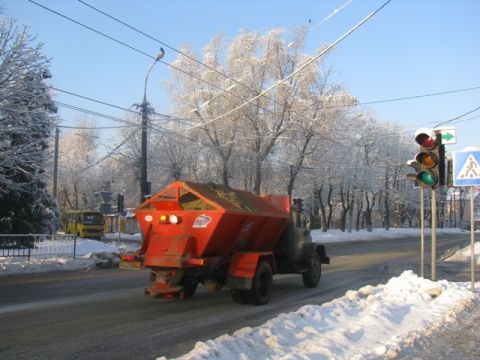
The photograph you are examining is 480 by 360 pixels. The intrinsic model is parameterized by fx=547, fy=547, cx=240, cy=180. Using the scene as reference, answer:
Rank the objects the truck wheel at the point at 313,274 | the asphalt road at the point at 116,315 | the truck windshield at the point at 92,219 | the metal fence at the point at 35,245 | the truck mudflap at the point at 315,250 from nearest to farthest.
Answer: the asphalt road at the point at 116,315
the truck mudflap at the point at 315,250
the truck wheel at the point at 313,274
the metal fence at the point at 35,245
the truck windshield at the point at 92,219

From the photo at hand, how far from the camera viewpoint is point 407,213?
82.2 metres

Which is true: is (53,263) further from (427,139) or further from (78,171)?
(78,171)

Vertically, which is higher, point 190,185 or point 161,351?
point 190,185

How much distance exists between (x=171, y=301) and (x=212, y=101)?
94.2 ft

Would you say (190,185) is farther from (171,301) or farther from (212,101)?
(212,101)

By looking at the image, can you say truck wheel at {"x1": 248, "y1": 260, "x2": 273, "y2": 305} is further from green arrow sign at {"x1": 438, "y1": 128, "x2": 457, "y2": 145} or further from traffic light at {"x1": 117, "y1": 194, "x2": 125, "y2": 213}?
traffic light at {"x1": 117, "y1": 194, "x2": 125, "y2": 213}

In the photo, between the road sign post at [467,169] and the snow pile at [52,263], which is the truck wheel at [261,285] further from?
the snow pile at [52,263]

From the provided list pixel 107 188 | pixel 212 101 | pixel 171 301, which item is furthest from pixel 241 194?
pixel 107 188

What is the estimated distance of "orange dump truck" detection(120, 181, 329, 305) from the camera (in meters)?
9.93

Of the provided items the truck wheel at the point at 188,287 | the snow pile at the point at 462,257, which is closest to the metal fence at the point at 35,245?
the truck wheel at the point at 188,287

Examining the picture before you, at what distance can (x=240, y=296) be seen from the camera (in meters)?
10.8

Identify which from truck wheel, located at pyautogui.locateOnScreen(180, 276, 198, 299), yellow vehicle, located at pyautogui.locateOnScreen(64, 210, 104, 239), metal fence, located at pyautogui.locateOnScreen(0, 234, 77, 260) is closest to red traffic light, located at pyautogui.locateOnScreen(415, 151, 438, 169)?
truck wheel, located at pyautogui.locateOnScreen(180, 276, 198, 299)

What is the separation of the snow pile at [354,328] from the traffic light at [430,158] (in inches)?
88.5

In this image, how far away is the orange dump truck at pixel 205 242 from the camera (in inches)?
391
